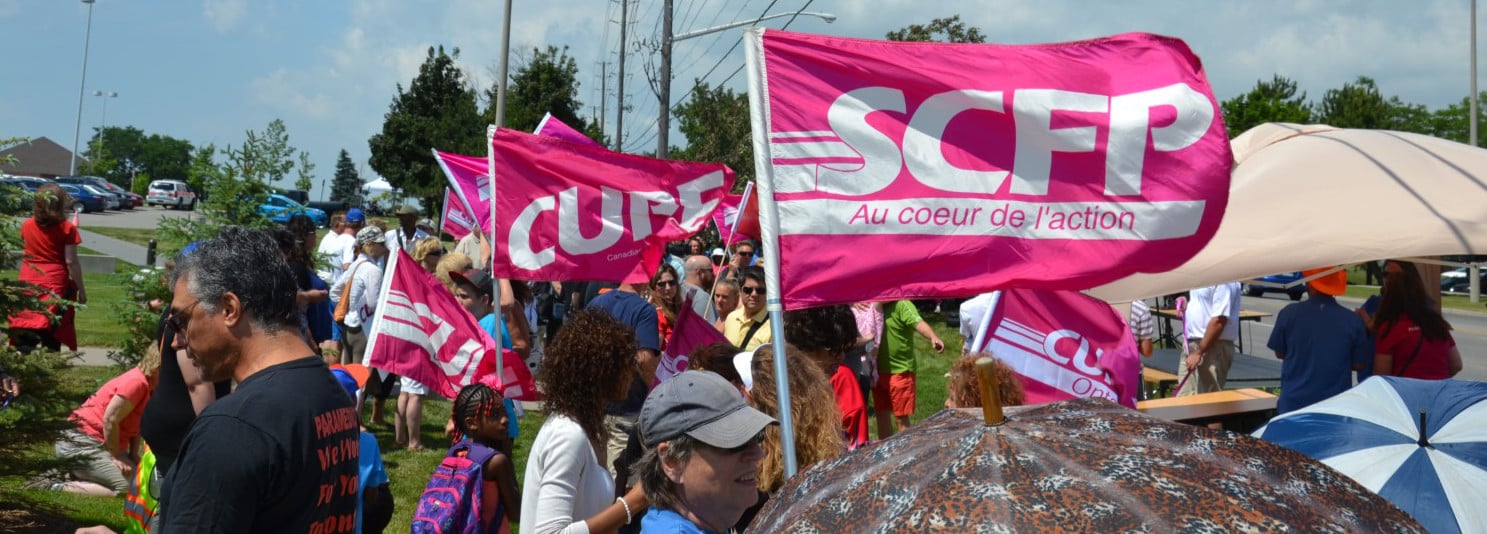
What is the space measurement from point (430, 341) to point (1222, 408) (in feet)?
17.0

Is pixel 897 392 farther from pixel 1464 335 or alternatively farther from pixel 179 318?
pixel 1464 335

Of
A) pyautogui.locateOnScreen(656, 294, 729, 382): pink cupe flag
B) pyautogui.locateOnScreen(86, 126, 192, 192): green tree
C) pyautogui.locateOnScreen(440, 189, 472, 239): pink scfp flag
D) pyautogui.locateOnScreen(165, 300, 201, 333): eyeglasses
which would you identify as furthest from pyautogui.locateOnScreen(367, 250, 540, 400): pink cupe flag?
pyautogui.locateOnScreen(86, 126, 192, 192): green tree

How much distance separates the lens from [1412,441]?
13.1ft

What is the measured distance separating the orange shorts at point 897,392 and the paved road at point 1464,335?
913 centimetres

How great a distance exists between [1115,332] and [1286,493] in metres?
4.14

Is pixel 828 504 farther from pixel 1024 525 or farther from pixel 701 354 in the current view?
pixel 701 354

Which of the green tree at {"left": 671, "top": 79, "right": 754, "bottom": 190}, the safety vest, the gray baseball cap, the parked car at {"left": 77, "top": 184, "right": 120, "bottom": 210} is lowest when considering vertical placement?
the safety vest

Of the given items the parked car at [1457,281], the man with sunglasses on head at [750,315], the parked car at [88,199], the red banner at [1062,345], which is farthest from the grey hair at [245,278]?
the parked car at [88,199]

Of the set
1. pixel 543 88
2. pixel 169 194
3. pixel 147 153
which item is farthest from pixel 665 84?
pixel 147 153

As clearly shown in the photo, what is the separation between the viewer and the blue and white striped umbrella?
367 centimetres

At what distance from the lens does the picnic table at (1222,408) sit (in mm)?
7734

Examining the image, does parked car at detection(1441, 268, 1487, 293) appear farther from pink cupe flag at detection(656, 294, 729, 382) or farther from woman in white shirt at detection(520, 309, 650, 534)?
woman in white shirt at detection(520, 309, 650, 534)

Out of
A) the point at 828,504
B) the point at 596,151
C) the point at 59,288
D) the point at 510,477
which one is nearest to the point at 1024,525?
the point at 828,504

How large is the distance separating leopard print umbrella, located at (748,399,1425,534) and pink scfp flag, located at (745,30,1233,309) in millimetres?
2114
